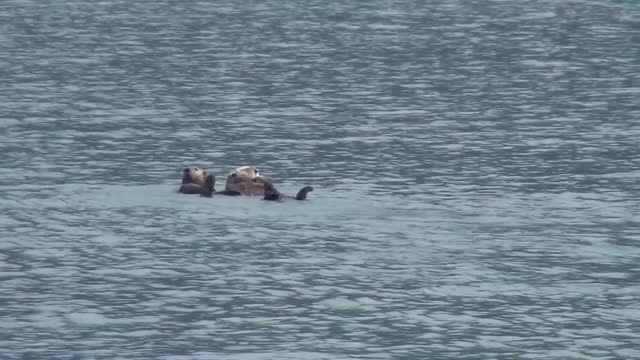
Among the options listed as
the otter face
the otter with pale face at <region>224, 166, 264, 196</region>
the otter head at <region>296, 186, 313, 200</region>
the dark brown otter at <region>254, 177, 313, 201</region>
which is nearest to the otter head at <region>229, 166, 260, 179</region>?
the otter with pale face at <region>224, 166, 264, 196</region>

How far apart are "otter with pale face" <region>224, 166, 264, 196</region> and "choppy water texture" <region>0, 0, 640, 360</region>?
43cm

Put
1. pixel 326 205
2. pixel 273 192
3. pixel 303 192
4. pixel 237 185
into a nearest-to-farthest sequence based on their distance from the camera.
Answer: pixel 303 192
pixel 273 192
pixel 326 205
pixel 237 185

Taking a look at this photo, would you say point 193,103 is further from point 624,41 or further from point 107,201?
point 624,41

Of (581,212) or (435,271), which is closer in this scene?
(435,271)

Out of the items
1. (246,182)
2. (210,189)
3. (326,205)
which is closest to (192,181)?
(210,189)

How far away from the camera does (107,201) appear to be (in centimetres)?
3459

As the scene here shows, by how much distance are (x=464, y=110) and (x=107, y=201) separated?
50.4 feet

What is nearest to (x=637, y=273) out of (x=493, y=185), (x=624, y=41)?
(x=493, y=185)

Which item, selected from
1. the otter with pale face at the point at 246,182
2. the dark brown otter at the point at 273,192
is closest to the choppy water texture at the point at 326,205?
the dark brown otter at the point at 273,192

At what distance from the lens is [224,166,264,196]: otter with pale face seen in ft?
112

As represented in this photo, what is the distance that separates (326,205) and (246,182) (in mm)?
1529

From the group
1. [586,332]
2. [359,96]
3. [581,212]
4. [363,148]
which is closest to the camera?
[586,332]

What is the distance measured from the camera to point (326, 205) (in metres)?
33.9

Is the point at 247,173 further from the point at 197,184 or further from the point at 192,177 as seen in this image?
the point at 192,177
